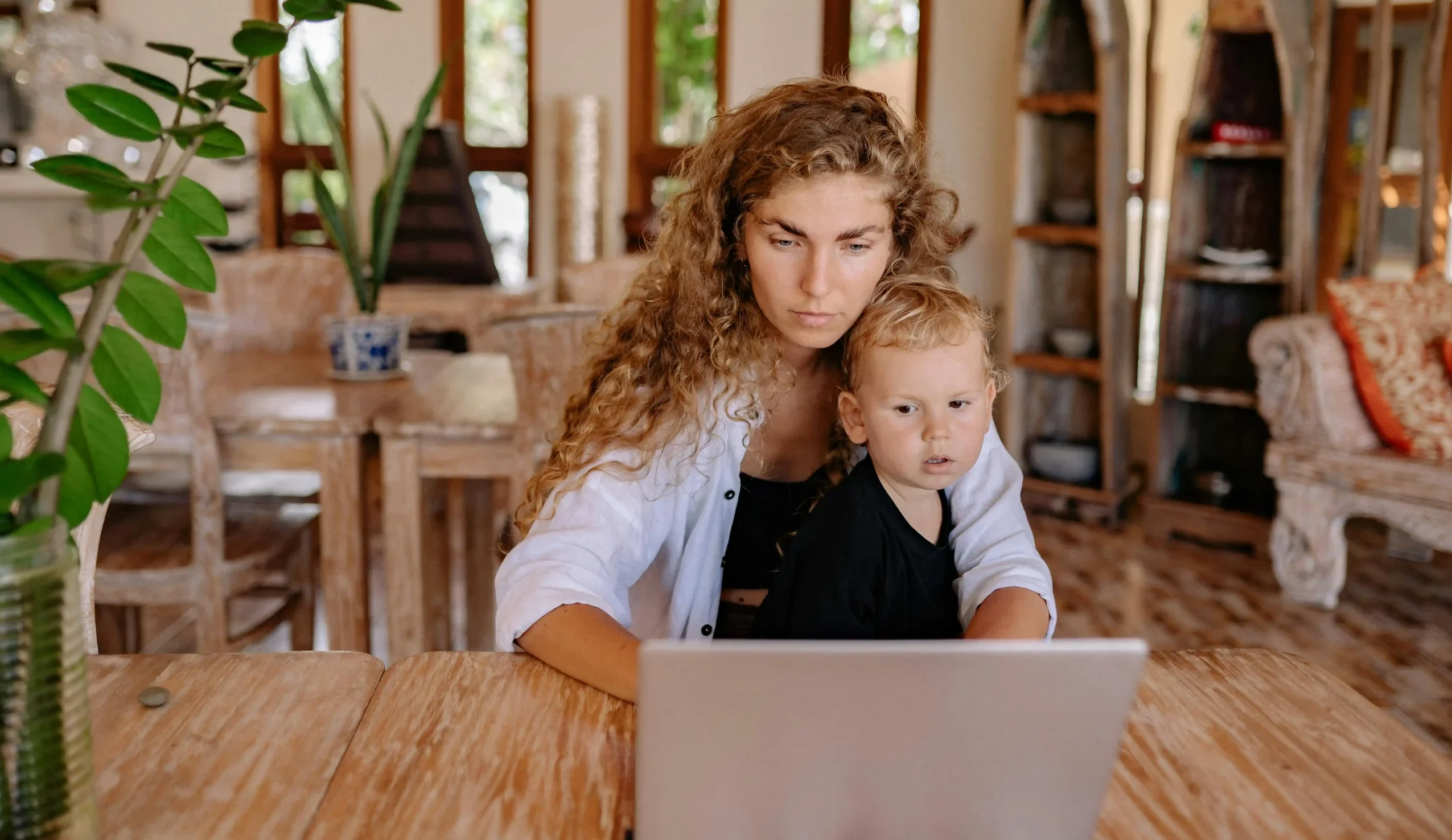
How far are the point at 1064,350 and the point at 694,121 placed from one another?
7.57 feet

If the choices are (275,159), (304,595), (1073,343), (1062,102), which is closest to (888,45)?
(1062,102)

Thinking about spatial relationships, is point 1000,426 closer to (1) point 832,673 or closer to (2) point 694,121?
(2) point 694,121

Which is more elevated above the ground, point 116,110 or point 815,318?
point 116,110

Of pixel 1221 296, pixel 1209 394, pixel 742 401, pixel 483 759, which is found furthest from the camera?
pixel 1221 296

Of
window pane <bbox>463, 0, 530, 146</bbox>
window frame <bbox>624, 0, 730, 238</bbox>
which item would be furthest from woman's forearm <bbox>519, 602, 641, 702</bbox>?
window pane <bbox>463, 0, 530, 146</bbox>

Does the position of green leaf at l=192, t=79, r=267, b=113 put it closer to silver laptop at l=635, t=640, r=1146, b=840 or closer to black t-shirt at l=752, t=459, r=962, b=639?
silver laptop at l=635, t=640, r=1146, b=840

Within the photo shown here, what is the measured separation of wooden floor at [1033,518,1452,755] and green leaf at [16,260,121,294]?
2734 millimetres

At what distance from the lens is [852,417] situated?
1.35m

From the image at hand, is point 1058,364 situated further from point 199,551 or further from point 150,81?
point 150,81

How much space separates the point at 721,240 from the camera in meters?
1.46

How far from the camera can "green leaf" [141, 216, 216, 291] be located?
809 millimetres

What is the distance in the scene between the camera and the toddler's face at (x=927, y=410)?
1.26 m

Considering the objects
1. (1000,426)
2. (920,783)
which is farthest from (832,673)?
(1000,426)

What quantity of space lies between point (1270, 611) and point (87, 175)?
3.40 metres
